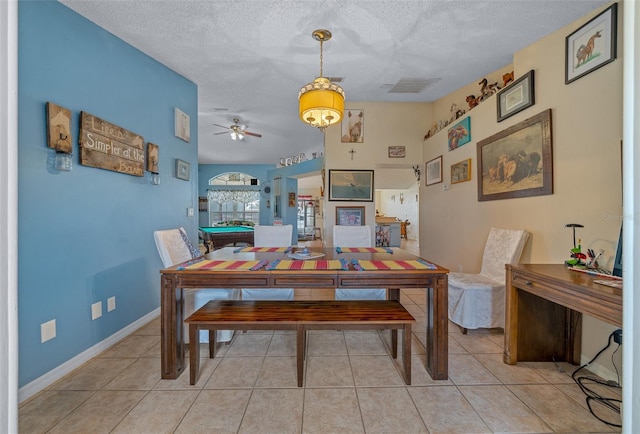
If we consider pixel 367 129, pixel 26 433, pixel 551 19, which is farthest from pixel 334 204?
pixel 26 433

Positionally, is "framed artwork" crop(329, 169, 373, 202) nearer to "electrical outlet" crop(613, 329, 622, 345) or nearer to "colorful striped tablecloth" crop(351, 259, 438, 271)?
"colorful striped tablecloth" crop(351, 259, 438, 271)

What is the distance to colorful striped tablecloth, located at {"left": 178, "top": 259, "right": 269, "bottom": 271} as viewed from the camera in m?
1.65

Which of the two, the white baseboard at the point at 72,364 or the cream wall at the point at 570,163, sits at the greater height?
the cream wall at the point at 570,163

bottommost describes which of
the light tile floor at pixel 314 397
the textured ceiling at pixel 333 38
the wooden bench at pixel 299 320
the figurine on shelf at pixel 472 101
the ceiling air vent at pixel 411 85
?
the light tile floor at pixel 314 397

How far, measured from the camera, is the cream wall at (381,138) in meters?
4.39

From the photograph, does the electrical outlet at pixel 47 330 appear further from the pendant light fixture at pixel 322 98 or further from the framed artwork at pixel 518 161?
the framed artwork at pixel 518 161

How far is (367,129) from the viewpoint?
173 inches

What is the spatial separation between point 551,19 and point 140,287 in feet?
14.6

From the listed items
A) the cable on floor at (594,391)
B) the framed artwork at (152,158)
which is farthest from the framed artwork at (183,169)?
the cable on floor at (594,391)

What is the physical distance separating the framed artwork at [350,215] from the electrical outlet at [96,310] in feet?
10.6

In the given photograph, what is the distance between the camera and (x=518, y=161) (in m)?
2.48

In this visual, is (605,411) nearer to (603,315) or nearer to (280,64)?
(603,315)

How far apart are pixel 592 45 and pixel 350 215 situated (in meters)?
3.26

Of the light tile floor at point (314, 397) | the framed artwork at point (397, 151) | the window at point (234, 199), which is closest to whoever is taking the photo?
the light tile floor at point (314, 397)
